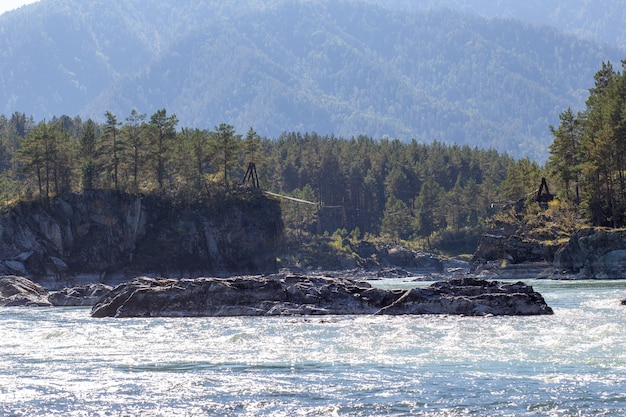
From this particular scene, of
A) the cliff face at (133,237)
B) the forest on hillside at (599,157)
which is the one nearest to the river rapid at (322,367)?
the forest on hillside at (599,157)

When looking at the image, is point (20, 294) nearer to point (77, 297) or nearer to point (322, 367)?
point (77, 297)

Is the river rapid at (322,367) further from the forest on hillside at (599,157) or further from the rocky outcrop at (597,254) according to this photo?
the forest on hillside at (599,157)

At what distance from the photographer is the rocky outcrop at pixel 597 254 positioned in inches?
3659

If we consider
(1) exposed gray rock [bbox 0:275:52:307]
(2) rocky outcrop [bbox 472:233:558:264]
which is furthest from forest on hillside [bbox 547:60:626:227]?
(1) exposed gray rock [bbox 0:275:52:307]

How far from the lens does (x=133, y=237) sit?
123 metres

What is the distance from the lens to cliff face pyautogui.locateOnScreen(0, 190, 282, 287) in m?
114

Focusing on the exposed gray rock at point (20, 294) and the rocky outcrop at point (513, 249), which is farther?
the rocky outcrop at point (513, 249)

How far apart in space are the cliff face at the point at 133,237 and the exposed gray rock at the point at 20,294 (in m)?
30.2

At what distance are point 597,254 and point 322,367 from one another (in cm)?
6835

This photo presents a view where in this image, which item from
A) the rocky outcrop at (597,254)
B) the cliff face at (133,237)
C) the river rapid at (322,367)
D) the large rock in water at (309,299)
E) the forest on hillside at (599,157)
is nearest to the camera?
the river rapid at (322,367)

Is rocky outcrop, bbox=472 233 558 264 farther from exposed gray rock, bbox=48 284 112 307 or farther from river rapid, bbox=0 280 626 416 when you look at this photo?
river rapid, bbox=0 280 626 416

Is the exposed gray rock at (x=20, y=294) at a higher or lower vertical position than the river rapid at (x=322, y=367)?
higher

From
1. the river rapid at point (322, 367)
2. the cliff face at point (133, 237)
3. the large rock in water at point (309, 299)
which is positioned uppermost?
the cliff face at point (133, 237)

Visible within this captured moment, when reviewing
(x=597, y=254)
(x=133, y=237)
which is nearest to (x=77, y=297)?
(x=597, y=254)
